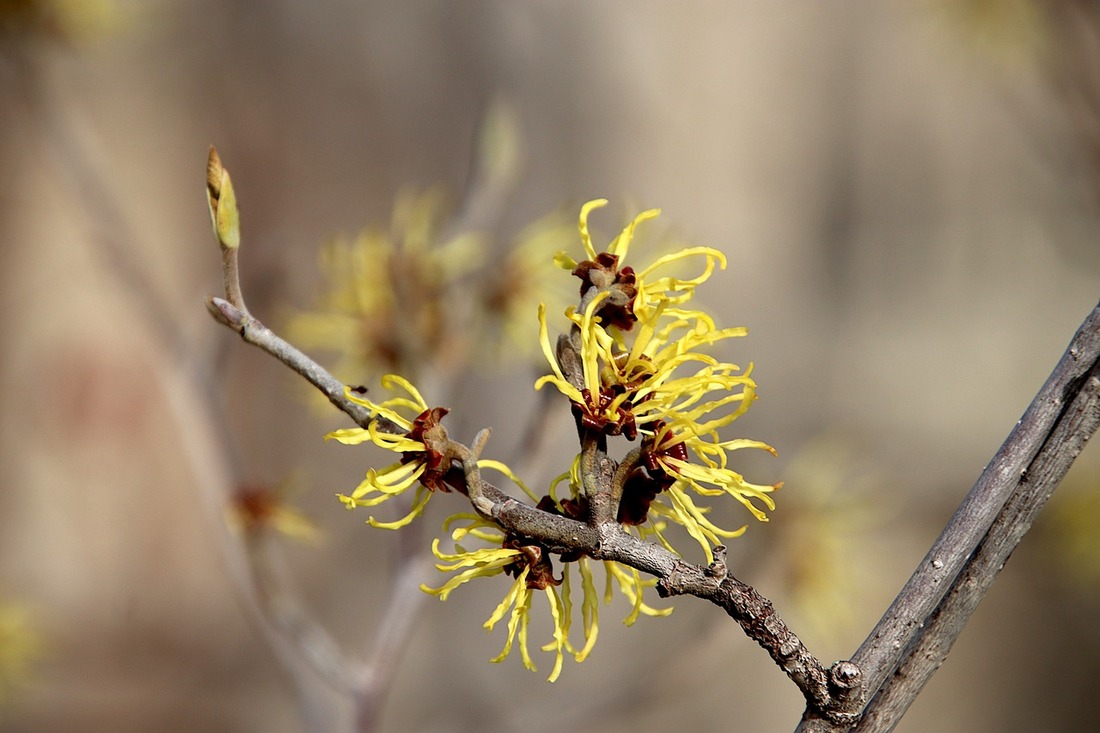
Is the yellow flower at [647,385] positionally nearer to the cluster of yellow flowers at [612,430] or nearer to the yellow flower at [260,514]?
the cluster of yellow flowers at [612,430]

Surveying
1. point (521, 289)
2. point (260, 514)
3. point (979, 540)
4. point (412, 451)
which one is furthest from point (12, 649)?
point (979, 540)

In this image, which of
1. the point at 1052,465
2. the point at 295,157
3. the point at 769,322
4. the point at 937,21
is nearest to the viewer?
the point at 1052,465

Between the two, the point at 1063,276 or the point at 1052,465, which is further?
the point at 1063,276

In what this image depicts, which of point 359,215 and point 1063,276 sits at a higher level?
point 359,215

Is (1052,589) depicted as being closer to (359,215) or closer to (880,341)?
(880,341)

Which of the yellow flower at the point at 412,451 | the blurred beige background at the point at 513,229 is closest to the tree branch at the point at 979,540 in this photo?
the yellow flower at the point at 412,451

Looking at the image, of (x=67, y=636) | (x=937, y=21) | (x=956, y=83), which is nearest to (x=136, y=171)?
(x=67, y=636)

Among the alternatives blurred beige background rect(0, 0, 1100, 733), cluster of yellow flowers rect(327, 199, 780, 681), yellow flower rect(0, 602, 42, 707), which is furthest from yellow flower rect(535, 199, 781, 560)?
blurred beige background rect(0, 0, 1100, 733)

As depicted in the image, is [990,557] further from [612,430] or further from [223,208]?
[223,208]
